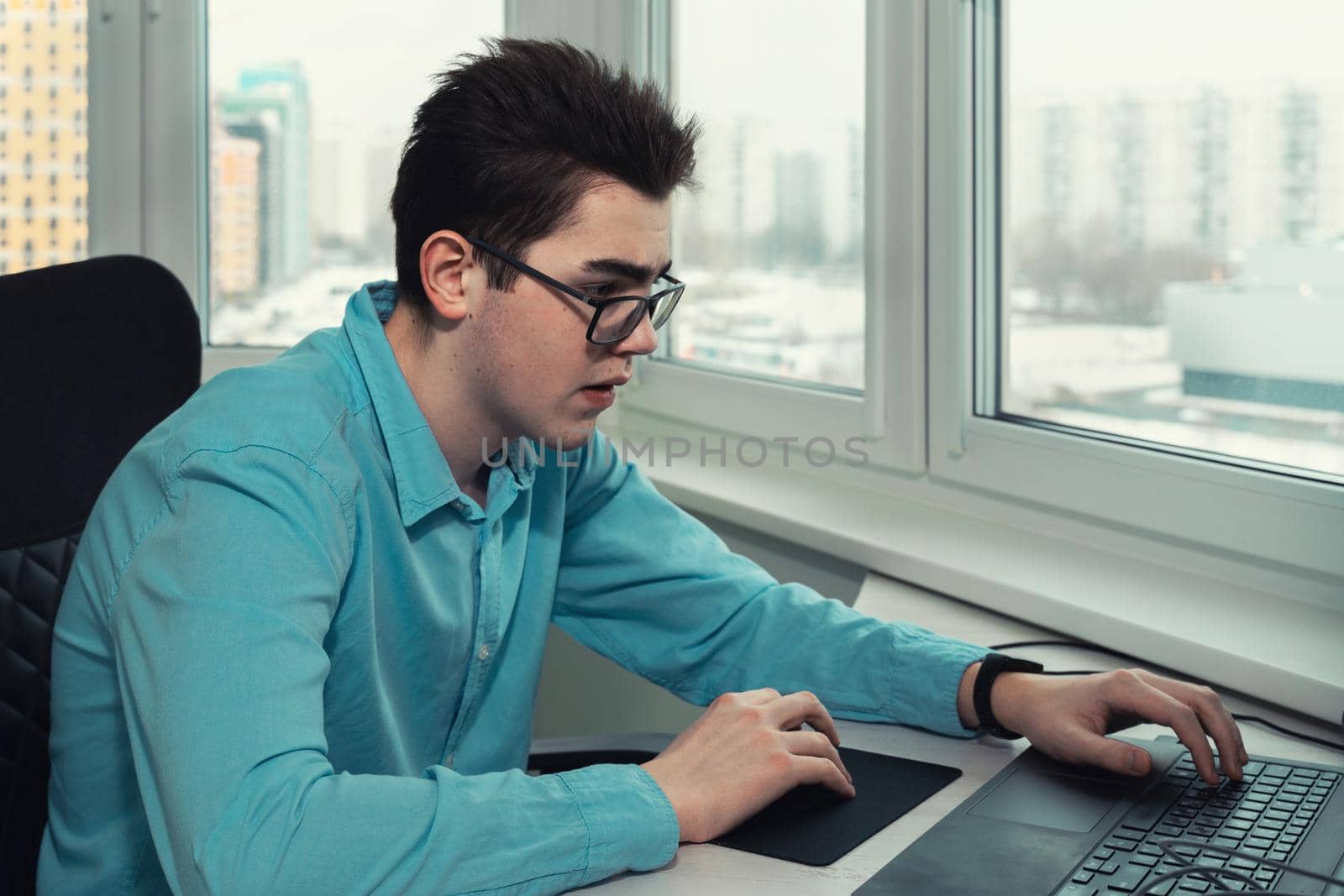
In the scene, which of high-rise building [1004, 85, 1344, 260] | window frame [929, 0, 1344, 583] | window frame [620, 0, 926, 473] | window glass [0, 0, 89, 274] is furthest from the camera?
window glass [0, 0, 89, 274]

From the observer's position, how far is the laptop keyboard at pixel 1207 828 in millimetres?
740

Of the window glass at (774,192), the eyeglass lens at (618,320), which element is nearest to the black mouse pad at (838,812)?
the eyeglass lens at (618,320)

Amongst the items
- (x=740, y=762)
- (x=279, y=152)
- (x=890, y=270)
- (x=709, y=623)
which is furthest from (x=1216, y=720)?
(x=279, y=152)

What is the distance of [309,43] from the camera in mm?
2244

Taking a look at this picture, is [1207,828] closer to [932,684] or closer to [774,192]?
[932,684]

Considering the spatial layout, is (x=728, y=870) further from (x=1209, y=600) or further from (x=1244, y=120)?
(x=1244, y=120)

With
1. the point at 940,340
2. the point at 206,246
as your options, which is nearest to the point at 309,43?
the point at 206,246

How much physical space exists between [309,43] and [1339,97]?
5.55ft

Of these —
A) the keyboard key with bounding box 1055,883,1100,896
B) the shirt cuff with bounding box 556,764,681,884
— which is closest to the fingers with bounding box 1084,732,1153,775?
the keyboard key with bounding box 1055,883,1100,896

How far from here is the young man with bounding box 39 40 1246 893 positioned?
2.48 ft

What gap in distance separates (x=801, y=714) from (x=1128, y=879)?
11.1 inches

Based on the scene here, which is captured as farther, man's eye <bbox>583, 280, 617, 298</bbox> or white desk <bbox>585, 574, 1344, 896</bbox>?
man's eye <bbox>583, 280, 617, 298</bbox>

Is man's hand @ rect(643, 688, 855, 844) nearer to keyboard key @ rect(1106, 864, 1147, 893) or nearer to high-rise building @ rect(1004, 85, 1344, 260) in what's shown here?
keyboard key @ rect(1106, 864, 1147, 893)

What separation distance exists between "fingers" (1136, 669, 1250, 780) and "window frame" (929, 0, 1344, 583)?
39 centimetres
